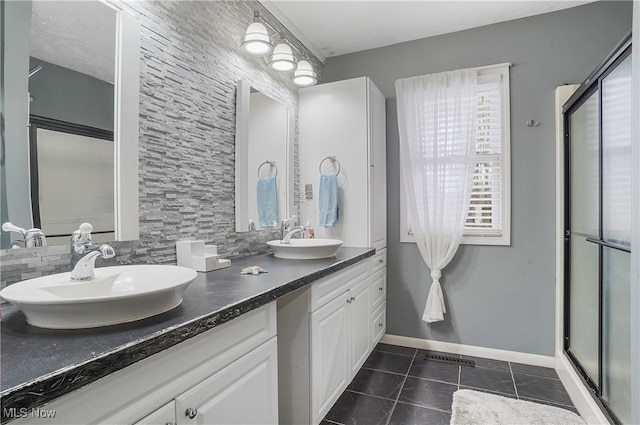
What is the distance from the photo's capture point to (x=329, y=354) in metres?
1.85

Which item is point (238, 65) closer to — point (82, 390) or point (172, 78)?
point (172, 78)

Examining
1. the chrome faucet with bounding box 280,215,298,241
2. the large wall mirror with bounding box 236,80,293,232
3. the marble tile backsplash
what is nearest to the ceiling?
the marble tile backsplash

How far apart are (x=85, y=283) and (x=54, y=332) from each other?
0.23m

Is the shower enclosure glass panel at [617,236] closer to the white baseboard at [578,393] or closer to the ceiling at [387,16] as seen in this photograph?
the white baseboard at [578,393]

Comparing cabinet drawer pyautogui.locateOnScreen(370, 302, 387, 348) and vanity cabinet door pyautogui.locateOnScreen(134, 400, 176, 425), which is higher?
vanity cabinet door pyautogui.locateOnScreen(134, 400, 176, 425)

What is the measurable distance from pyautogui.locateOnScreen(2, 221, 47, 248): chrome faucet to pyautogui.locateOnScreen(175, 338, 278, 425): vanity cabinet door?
713mm

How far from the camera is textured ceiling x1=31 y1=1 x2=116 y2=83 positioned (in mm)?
1162

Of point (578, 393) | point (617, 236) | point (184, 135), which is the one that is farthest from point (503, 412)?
point (184, 135)

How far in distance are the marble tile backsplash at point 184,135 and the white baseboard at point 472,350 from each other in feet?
5.36

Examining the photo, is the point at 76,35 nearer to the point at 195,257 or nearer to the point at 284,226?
the point at 195,257

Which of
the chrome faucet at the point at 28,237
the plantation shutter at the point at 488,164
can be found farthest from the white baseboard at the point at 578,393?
the chrome faucet at the point at 28,237

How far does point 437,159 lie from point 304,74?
4.12 feet

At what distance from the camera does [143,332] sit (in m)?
0.81

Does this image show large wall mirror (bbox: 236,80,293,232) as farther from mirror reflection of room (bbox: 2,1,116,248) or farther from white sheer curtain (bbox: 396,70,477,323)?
white sheer curtain (bbox: 396,70,477,323)
